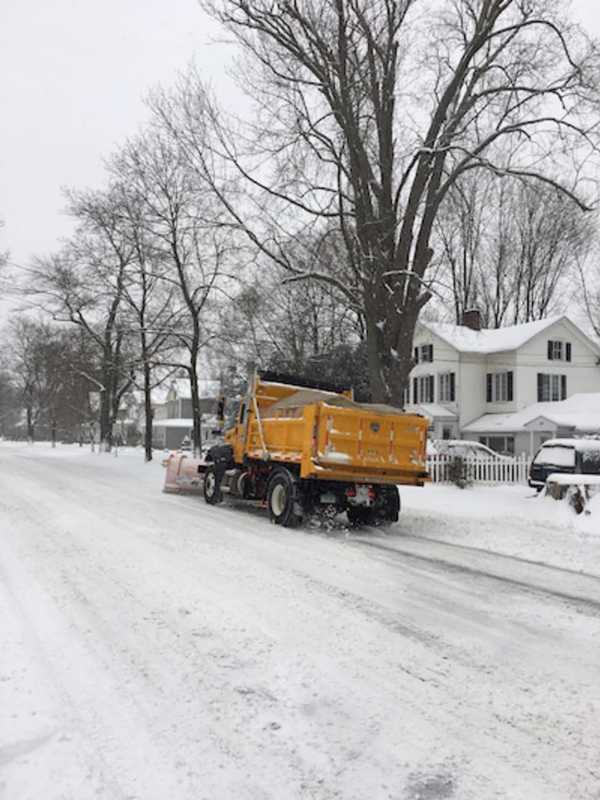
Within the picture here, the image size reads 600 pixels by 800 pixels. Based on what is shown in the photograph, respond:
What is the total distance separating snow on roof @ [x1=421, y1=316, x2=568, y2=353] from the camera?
35875 mm

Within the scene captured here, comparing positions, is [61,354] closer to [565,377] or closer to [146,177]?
[146,177]

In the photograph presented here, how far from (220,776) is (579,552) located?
7.74 metres

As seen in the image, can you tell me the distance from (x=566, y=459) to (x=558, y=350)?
20.9 metres

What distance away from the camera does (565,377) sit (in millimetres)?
36656

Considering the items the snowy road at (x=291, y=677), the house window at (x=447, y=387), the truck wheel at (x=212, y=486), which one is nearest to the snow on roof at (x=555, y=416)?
the house window at (x=447, y=387)

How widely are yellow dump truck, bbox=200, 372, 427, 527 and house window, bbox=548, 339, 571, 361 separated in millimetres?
26738

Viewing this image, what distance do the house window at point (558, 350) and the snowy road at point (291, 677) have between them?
2998 cm

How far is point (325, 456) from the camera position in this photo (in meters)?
11.0

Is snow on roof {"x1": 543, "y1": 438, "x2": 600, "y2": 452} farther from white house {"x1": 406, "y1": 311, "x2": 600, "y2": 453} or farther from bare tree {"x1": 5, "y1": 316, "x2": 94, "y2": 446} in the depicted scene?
bare tree {"x1": 5, "y1": 316, "x2": 94, "y2": 446}

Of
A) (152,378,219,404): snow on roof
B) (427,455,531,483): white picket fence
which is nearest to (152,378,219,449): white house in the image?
(152,378,219,404): snow on roof

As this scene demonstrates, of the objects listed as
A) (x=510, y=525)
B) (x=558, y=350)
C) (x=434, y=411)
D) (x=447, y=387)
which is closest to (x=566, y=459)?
(x=510, y=525)

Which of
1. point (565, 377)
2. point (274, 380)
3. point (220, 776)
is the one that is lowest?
point (220, 776)

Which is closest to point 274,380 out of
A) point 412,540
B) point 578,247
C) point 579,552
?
point 412,540

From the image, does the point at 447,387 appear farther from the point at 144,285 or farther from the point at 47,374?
the point at 47,374
